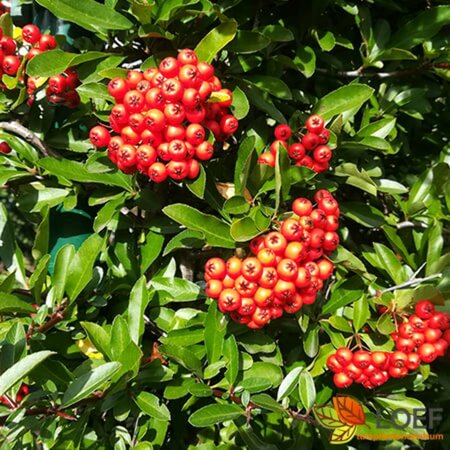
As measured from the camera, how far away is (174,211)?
1255 millimetres

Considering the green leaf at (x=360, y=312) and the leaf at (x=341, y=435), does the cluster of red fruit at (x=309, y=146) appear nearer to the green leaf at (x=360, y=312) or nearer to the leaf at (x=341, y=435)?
the green leaf at (x=360, y=312)

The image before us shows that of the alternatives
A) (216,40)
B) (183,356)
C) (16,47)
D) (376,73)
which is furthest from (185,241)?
(376,73)

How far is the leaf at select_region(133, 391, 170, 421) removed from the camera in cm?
127

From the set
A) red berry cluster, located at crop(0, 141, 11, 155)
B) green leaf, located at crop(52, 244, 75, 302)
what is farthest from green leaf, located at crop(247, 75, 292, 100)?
red berry cluster, located at crop(0, 141, 11, 155)

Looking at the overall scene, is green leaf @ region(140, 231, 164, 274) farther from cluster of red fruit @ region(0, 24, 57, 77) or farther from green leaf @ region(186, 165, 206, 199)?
cluster of red fruit @ region(0, 24, 57, 77)

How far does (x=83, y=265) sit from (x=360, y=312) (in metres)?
0.75

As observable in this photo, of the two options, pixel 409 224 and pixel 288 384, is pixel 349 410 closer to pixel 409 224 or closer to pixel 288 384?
pixel 288 384

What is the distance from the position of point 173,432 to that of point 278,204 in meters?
0.81

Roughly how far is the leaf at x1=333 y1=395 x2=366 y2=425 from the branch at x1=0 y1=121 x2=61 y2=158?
3.42ft

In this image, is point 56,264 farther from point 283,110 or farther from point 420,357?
point 420,357

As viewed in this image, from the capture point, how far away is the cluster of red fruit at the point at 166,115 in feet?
3.80

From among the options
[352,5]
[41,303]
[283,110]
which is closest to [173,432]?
[41,303]

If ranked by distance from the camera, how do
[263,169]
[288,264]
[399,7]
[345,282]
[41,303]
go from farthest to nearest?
1. [399,7]
2. [345,282]
3. [41,303]
4. [263,169]
5. [288,264]

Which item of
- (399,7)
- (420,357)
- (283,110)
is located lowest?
(420,357)
